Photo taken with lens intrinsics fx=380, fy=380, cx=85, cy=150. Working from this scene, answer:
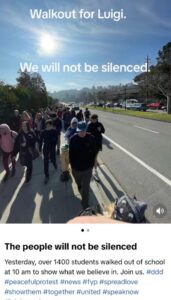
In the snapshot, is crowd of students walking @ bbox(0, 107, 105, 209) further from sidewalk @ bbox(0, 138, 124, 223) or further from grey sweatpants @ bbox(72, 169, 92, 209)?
sidewalk @ bbox(0, 138, 124, 223)

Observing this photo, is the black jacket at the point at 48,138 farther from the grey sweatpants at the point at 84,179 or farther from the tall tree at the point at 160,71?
the grey sweatpants at the point at 84,179

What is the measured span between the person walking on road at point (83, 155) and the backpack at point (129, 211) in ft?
3.99

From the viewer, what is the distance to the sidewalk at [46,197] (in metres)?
2.98

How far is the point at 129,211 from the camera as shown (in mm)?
2221

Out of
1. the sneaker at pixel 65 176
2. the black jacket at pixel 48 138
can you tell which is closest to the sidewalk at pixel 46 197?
the sneaker at pixel 65 176

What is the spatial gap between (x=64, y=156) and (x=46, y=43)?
3049 mm

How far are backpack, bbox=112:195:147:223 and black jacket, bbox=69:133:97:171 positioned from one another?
1.32 metres

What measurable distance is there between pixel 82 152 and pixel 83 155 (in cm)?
6

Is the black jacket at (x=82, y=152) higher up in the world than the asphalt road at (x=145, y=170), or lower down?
higher up

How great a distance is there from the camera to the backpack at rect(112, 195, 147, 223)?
2.18m

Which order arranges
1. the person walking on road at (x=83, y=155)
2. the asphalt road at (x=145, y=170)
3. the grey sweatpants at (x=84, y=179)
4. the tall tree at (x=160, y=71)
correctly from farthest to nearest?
the grey sweatpants at (x=84, y=179), the person walking on road at (x=83, y=155), the asphalt road at (x=145, y=170), the tall tree at (x=160, y=71)
